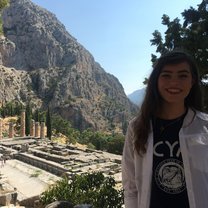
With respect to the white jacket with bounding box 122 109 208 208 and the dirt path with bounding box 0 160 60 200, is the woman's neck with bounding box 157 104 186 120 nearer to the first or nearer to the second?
the white jacket with bounding box 122 109 208 208

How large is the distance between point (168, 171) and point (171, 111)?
379 mm

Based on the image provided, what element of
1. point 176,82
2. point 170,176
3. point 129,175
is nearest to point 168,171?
point 170,176

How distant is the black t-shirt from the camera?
186 cm

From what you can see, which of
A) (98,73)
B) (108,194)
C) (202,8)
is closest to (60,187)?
(108,194)

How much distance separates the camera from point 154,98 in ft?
7.00

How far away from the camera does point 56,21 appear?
114562 mm

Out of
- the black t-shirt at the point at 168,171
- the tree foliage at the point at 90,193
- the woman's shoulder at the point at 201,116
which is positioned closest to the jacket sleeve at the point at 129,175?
the black t-shirt at the point at 168,171

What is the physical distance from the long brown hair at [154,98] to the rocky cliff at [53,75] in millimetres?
78446

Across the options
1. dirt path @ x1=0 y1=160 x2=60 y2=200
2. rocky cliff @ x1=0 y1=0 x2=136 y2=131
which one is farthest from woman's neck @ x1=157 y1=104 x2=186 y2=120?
rocky cliff @ x1=0 y1=0 x2=136 y2=131

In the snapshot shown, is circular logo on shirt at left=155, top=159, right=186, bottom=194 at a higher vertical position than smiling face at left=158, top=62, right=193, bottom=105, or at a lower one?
lower

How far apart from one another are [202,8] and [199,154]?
5.10 metres

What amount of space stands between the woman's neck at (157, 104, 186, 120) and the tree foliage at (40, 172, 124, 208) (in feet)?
15.0

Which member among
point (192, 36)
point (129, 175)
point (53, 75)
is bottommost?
point (129, 175)

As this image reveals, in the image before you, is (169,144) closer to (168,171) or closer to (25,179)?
(168,171)
